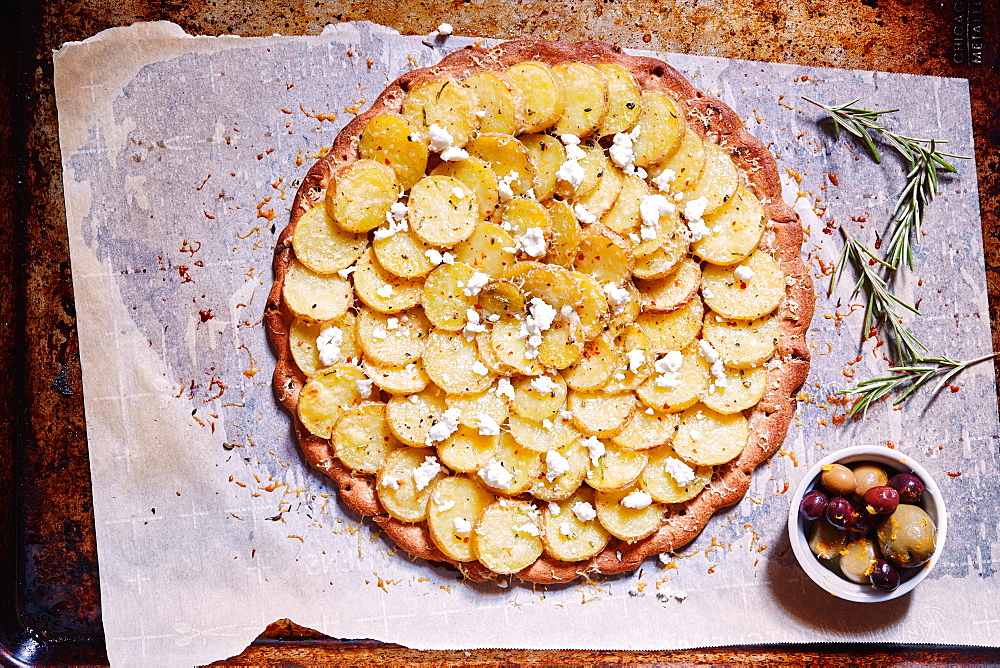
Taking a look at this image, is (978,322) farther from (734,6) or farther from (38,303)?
(38,303)

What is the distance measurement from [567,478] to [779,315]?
3.29ft

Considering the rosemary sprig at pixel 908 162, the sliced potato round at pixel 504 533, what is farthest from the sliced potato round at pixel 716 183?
the sliced potato round at pixel 504 533

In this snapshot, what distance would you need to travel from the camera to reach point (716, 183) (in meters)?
2.55

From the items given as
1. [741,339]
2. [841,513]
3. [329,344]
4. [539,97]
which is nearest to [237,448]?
[329,344]

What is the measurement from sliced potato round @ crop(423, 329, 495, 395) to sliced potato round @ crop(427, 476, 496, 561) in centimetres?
35

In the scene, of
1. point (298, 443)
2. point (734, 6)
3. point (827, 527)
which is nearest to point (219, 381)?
point (298, 443)

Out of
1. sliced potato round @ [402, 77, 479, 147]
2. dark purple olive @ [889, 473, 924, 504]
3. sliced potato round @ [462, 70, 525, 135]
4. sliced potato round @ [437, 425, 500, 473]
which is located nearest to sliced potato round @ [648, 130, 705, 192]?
sliced potato round @ [462, 70, 525, 135]

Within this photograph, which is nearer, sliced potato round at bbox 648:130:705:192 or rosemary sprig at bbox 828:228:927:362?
sliced potato round at bbox 648:130:705:192

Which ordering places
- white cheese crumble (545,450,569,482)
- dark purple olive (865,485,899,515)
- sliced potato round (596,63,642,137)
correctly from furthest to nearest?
sliced potato round (596,63,642,137)
white cheese crumble (545,450,569,482)
dark purple olive (865,485,899,515)

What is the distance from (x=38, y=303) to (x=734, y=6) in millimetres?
2986

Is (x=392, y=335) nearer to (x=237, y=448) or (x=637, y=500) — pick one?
(x=237, y=448)

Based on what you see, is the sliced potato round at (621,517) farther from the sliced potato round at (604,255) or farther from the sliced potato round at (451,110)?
the sliced potato round at (451,110)

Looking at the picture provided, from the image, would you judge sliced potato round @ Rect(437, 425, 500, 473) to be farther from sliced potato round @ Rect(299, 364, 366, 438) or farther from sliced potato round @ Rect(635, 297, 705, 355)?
sliced potato round @ Rect(635, 297, 705, 355)

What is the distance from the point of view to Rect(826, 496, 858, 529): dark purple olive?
7.70 feet
